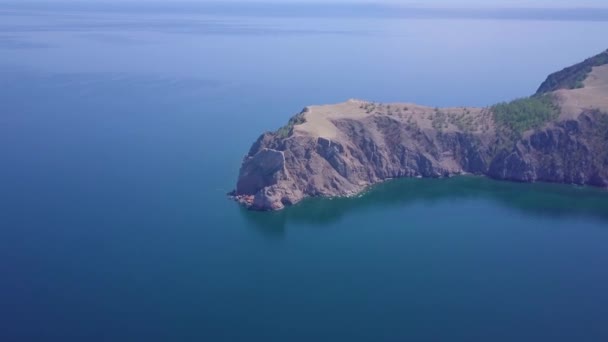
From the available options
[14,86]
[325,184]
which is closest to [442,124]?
[325,184]

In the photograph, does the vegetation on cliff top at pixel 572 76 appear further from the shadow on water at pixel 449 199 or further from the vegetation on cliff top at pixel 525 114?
the shadow on water at pixel 449 199

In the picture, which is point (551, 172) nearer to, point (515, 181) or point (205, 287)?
point (515, 181)

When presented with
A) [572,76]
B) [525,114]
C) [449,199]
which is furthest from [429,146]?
[572,76]

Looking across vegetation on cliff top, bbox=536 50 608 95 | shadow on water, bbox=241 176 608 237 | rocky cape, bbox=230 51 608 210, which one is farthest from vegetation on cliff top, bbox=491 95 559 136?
vegetation on cliff top, bbox=536 50 608 95

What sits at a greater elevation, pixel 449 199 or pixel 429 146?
pixel 429 146

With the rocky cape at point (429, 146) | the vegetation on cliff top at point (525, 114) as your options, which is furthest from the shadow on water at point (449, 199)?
the vegetation on cliff top at point (525, 114)

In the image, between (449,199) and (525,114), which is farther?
(525,114)

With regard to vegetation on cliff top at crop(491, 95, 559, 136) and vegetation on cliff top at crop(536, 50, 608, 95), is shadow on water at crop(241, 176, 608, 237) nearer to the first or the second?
vegetation on cliff top at crop(491, 95, 559, 136)

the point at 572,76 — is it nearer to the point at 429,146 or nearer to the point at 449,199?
the point at 429,146
